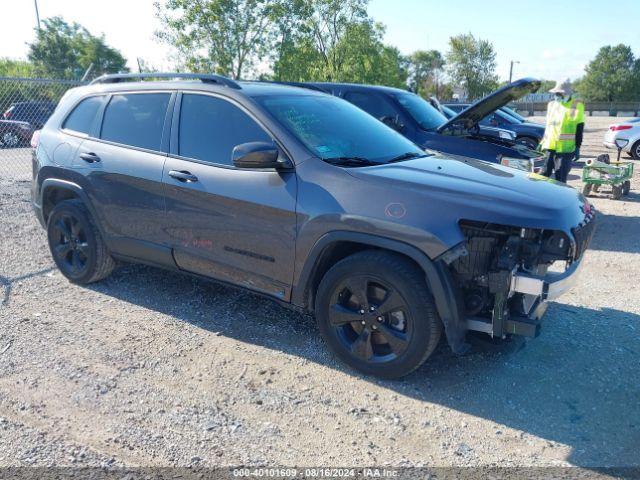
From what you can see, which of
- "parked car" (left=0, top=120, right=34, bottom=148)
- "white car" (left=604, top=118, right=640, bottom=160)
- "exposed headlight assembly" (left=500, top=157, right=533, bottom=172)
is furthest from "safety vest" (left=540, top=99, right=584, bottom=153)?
"parked car" (left=0, top=120, right=34, bottom=148)

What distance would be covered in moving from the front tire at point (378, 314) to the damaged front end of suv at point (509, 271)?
264 mm

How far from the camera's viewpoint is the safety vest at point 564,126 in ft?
28.3

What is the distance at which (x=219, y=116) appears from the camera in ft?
13.4

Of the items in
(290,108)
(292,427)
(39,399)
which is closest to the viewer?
(292,427)

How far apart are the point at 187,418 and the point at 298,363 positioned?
897 millimetres

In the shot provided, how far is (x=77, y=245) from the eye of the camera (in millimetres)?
4988

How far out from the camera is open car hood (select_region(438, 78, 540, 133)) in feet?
21.4

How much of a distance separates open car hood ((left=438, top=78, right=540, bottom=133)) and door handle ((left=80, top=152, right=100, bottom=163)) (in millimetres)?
4156

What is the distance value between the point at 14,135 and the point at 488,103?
47.0 feet

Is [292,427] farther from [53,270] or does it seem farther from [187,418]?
[53,270]

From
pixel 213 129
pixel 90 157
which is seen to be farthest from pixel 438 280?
pixel 90 157

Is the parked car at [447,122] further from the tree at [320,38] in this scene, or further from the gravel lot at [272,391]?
the tree at [320,38]

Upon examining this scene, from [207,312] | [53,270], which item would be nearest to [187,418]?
[207,312]

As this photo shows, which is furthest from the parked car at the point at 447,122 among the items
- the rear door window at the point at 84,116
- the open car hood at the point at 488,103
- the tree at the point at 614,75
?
the tree at the point at 614,75
